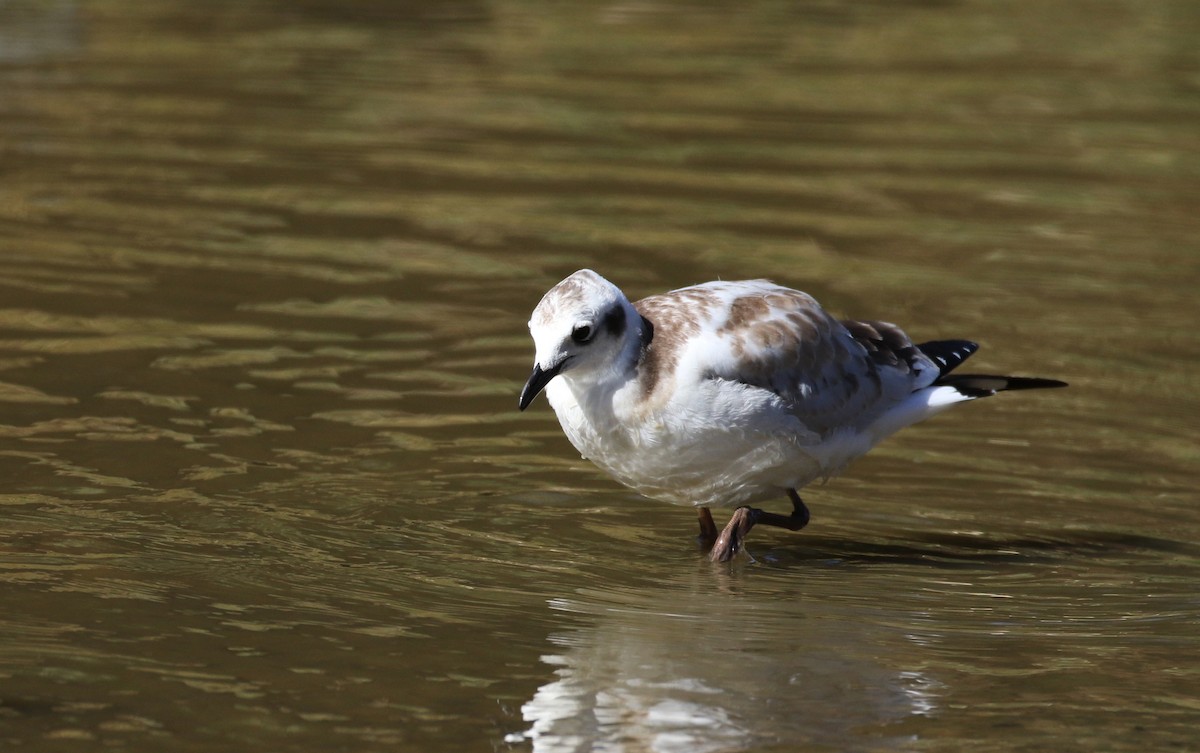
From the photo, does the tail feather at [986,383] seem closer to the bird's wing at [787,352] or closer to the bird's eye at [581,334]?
the bird's wing at [787,352]

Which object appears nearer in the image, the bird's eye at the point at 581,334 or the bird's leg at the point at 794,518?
the bird's eye at the point at 581,334

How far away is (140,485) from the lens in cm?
754

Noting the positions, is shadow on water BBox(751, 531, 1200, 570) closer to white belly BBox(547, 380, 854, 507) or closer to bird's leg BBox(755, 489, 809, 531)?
bird's leg BBox(755, 489, 809, 531)

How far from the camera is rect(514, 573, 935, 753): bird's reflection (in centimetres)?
541

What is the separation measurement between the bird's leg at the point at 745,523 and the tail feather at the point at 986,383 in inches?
33.9

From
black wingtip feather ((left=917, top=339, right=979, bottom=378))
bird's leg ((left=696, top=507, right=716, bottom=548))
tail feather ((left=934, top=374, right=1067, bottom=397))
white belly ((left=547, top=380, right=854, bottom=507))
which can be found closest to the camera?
white belly ((left=547, top=380, right=854, bottom=507))

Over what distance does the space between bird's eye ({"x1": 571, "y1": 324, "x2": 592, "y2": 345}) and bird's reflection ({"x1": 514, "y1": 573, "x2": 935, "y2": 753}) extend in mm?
887

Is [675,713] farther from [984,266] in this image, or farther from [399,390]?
[984,266]

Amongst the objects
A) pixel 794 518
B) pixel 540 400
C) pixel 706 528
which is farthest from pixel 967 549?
pixel 540 400

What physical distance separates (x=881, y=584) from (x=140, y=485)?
2898 mm

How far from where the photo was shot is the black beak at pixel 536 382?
6406 mm

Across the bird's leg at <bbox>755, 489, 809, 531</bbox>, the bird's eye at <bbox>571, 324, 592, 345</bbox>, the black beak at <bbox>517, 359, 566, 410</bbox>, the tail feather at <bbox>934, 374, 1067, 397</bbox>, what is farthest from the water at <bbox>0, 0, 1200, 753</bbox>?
the bird's eye at <bbox>571, 324, 592, 345</bbox>

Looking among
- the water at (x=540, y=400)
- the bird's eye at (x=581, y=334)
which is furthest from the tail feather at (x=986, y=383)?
the bird's eye at (x=581, y=334)

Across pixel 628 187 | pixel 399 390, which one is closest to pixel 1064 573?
pixel 399 390
